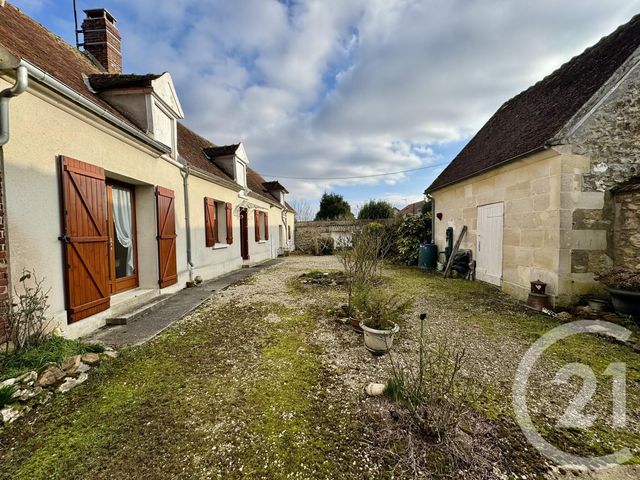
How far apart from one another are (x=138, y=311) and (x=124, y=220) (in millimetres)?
1920

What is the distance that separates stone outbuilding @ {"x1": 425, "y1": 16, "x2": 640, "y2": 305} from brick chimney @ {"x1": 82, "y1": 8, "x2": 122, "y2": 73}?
35.7 ft

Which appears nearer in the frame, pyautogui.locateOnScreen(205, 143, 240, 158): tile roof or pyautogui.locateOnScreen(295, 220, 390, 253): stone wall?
pyautogui.locateOnScreen(205, 143, 240, 158): tile roof

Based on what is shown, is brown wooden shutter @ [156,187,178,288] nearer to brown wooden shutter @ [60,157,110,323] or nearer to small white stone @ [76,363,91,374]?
brown wooden shutter @ [60,157,110,323]

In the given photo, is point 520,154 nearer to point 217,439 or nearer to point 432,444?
point 432,444

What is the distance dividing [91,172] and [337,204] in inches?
895

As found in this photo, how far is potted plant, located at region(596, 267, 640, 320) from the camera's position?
4.33 meters

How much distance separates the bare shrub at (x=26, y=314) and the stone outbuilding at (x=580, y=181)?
806 centimetres

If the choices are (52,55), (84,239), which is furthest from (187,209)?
(52,55)

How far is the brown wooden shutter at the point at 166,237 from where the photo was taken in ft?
19.8

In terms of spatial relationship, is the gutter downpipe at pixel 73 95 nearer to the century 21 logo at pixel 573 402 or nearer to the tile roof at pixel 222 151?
the tile roof at pixel 222 151

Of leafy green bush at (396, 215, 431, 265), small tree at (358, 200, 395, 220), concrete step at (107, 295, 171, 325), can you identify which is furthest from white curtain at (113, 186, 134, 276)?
small tree at (358, 200, 395, 220)

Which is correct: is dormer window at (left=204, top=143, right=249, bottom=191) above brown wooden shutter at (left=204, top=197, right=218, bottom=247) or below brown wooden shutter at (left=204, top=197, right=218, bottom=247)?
above

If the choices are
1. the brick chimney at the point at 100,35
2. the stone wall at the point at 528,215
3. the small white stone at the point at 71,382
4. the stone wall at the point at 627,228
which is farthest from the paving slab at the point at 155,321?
the stone wall at the point at 627,228

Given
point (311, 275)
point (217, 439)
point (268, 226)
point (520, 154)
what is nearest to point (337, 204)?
point (268, 226)
